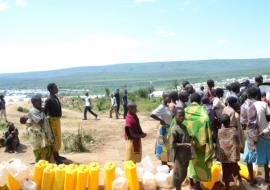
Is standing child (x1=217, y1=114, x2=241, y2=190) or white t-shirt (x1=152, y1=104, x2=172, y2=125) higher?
white t-shirt (x1=152, y1=104, x2=172, y2=125)

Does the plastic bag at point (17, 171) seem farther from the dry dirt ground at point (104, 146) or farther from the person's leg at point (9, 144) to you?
the person's leg at point (9, 144)

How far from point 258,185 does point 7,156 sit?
629cm

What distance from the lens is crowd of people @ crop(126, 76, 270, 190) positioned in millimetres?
5703

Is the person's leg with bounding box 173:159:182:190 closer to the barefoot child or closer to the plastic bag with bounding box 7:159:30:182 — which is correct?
the plastic bag with bounding box 7:159:30:182

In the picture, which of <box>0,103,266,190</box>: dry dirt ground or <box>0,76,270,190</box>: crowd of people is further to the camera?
<box>0,103,266,190</box>: dry dirt ground

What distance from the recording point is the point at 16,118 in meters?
20.0

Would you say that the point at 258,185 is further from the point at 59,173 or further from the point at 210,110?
the point at 59,173

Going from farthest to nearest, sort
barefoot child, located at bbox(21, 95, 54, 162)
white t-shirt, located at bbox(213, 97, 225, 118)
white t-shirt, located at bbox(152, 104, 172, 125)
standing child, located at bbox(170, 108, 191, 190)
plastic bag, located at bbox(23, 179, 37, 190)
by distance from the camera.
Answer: barefoot child, located at bbox(21, 95, 54, 162) → white t-shirt, located at bbox(213, 97, 225, 118) → white t-shirt, located at bbox(152, 104, 172, 125) → plastic bag, located at bbox(23, 179, 37, 190) → standing child, located at bbox(170, 108, 191, 190)

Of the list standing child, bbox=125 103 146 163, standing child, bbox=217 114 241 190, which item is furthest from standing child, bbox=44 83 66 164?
standing child, bbox=217 114 241 190

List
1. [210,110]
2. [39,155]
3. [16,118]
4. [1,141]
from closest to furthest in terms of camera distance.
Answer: [210,110] → [39,155] → [1,141] → [16,118]

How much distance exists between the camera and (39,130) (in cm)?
755

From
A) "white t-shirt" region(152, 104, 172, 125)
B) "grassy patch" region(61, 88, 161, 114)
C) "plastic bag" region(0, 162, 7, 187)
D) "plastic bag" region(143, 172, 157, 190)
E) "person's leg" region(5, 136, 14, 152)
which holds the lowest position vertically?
"grassy patch" region(61, 88, 161, 114)

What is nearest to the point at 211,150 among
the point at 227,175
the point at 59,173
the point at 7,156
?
the point at 227,175

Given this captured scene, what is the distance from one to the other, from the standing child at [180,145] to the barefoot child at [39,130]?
9.20 ft
